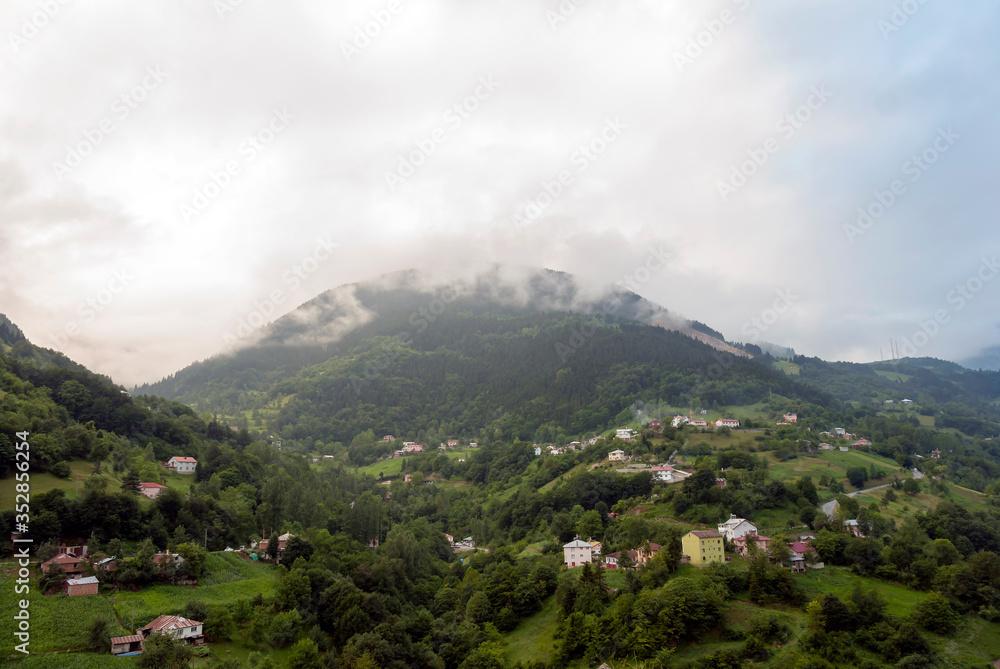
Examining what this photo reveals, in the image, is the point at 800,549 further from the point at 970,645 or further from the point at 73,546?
the point at 73,546

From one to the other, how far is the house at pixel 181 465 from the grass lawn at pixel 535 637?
1652 inches

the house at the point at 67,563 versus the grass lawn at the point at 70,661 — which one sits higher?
the house at the point at 67,563

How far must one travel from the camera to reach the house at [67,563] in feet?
122

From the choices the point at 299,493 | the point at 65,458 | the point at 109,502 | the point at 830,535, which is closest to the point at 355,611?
the point at 109,502

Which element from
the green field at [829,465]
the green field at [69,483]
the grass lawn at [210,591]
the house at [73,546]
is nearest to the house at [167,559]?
the grass lawn at [210,591]

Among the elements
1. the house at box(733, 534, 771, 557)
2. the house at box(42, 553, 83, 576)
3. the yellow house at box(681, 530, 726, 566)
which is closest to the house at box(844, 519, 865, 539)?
the house at box(733, 534, 771, 557)

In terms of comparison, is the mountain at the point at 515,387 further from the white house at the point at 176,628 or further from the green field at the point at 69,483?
the white house at the point at 176,628

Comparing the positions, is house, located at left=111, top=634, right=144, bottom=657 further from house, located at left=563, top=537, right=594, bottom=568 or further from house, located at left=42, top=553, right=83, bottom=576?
house, located at left=563, top=537, right=594, bottom=568

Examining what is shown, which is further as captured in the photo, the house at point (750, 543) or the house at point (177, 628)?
the house at point (750, 543)

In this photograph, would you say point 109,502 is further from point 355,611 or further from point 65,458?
point 355,611

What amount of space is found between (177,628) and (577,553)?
34871 millimetres

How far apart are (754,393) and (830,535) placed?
9053 centimetres

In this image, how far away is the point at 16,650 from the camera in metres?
29.9

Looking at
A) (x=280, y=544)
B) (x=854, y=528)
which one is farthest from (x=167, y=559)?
(x=854, y=528)
